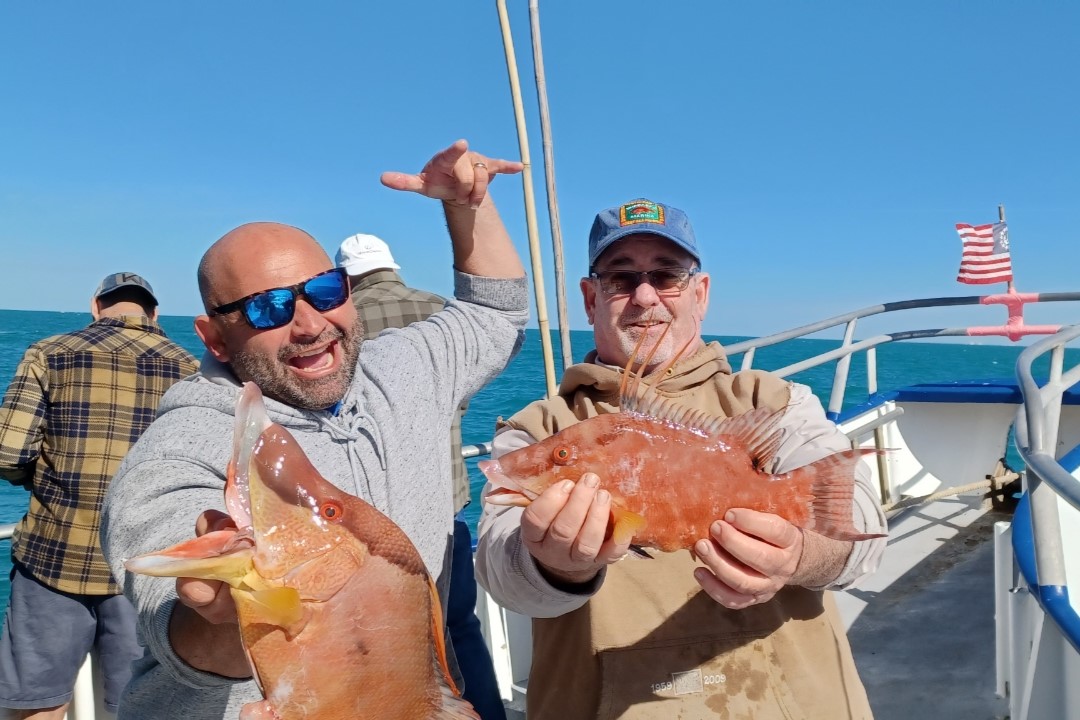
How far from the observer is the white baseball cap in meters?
4.05

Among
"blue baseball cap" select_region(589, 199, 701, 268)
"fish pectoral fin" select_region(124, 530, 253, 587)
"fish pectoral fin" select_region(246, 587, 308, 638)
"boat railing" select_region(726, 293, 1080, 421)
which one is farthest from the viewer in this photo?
"boat railing" select_region(726, 293, 1080, 421)

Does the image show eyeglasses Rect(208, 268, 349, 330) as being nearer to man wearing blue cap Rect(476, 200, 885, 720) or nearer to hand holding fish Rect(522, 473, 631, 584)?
man wearing blue cap Rect(476, 200, 885, 720)

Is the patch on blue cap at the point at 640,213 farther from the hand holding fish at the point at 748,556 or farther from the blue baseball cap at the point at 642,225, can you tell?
the hand holding fish at the point at 748,556

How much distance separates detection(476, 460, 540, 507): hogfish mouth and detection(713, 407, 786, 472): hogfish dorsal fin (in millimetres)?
502

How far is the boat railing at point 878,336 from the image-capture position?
5680 mm

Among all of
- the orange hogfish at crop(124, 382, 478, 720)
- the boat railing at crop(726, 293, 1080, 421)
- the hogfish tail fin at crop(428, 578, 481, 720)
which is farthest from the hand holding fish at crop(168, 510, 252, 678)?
the boat railing at crop(726, 293, 1080, 421)

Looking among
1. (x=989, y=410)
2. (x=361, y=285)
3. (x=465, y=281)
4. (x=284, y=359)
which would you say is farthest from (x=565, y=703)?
(x=989, y=410)

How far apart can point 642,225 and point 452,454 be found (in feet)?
5.86

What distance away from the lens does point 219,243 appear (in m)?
2.09

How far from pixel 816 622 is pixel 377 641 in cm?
141

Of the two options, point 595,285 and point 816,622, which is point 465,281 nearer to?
point 595,285

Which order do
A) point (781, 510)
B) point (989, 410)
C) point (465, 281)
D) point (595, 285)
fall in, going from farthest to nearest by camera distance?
point (989, 410)
point (465, 281)
point (595, 285)
point (781, 510)

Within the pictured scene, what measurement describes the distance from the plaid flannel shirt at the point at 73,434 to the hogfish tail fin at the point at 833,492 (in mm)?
3241

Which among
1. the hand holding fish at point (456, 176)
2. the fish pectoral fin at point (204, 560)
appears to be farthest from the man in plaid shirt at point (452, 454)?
the fish pectoral fin at point (204, 560)
